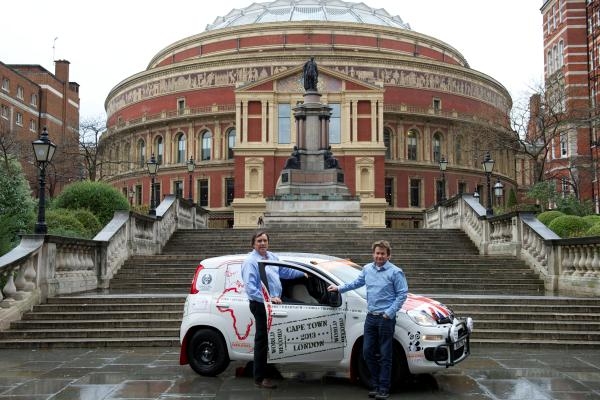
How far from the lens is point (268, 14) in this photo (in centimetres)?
8481

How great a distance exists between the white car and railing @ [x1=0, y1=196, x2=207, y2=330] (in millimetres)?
5494

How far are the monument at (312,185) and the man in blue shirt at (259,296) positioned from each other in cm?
2426

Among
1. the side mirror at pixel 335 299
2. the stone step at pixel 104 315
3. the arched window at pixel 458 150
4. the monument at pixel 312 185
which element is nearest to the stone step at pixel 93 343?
the stone step at pixel 104 315

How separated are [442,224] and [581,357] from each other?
21.1m

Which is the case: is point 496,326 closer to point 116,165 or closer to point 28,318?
point 28,318

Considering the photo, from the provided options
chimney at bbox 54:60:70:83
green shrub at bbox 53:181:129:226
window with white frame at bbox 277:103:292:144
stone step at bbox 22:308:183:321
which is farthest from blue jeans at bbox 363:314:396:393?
chimney at bbox 54:60:70:83

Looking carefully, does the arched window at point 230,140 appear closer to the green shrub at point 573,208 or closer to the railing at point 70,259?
the green shrub at point 573,208

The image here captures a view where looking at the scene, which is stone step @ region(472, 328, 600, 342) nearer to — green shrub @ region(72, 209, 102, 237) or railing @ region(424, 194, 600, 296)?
railing @ region(424, 194, 600, 296)

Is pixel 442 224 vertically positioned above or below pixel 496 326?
above

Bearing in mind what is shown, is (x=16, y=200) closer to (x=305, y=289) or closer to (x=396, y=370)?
(x=305, y=289)

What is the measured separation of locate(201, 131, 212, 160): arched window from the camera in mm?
71500

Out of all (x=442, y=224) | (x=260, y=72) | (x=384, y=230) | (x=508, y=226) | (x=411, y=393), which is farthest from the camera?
(x=260, y=72)

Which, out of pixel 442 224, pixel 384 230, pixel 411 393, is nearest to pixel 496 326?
pixel 411 393

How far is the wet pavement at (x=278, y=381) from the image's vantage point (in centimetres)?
836
